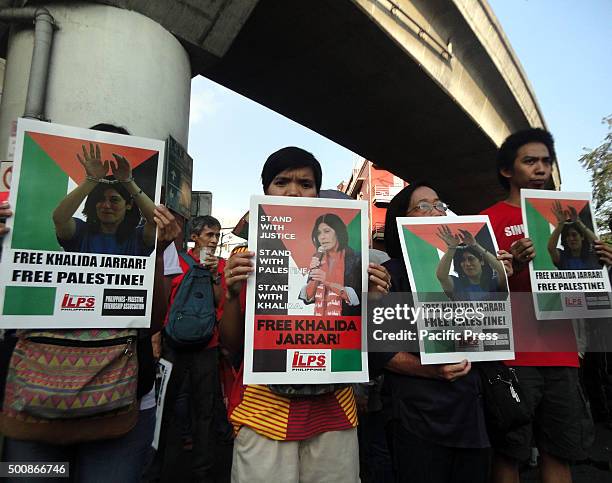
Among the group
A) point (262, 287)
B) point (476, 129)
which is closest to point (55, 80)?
point (262, 287)

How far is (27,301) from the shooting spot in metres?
1.27

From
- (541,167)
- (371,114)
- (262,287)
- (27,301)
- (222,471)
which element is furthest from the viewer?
(371,114)

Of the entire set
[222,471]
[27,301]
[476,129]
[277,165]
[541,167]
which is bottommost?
[222,471]

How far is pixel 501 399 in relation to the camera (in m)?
1.58

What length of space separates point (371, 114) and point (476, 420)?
8162 millimetres

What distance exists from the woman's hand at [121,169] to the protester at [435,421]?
45.6 inches

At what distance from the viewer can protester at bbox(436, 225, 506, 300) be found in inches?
62.6

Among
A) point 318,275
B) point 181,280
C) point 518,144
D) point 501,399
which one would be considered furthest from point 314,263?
point 181,280

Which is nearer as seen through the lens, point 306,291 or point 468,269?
point 306,291

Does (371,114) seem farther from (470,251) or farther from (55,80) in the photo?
(470,251)

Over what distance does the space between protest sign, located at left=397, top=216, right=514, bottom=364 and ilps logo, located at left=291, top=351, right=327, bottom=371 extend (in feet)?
1.35

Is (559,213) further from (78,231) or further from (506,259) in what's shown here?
(78,231)

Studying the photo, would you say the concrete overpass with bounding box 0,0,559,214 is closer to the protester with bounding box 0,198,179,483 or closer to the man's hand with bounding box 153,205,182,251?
the man's hand with bounding box 153,205,182,251

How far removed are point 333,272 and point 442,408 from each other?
0.71m
